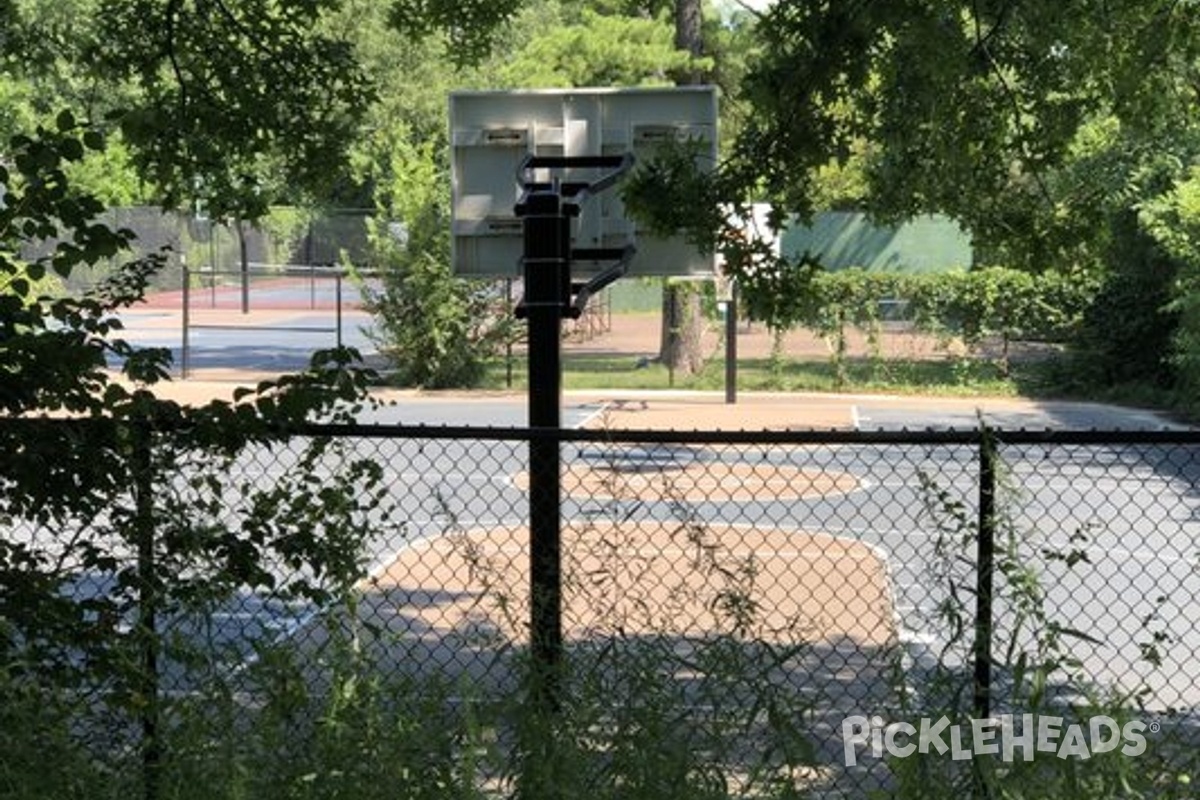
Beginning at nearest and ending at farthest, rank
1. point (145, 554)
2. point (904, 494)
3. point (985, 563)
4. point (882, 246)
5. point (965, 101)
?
point (985, 563), point (145, 554), point (965, 101), point (904, 494), point (882, 246)

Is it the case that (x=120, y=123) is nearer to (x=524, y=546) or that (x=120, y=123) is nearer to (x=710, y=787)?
(x=710, y=787)

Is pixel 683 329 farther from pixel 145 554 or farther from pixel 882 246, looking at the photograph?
pixel 145 554

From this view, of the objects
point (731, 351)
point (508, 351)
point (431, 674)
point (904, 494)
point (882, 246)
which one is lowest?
point (904, 494)

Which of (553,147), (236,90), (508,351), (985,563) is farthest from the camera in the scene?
(508,351)

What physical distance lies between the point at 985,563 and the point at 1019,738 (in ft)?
3.09

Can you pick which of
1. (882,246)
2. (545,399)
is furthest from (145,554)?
(882,246)

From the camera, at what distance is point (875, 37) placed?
22.5 feet

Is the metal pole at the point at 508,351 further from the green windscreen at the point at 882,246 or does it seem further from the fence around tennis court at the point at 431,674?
the green windscreen at the point at 882,246

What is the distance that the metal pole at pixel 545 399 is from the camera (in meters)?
4.78

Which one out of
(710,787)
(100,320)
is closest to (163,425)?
(100,320)

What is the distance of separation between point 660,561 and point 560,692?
23.6 feet

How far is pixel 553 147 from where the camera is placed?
11.0 metres

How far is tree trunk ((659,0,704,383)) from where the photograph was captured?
27.4m

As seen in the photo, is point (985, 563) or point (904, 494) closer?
point (985, 563)
